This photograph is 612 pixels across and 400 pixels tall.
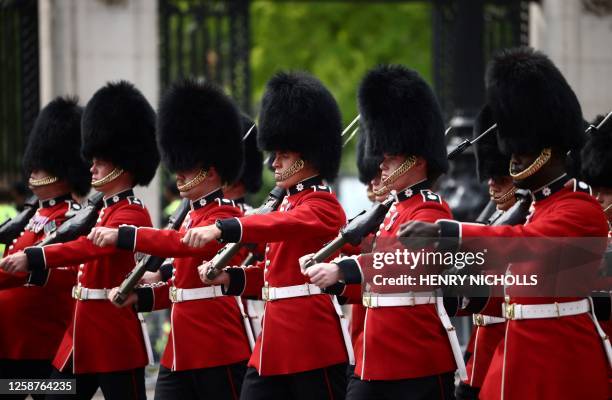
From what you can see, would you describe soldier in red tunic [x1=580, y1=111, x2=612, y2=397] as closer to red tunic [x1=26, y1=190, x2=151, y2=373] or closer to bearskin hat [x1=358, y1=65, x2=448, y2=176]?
bearskin hat [x1=358, y1=65, x2=448, y2=176]

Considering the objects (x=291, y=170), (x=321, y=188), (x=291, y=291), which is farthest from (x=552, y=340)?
(x=291, y=170)

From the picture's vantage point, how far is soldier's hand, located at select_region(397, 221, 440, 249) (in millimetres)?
5047

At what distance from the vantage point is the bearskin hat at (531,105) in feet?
18.1

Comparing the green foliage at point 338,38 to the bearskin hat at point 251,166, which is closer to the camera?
→ the bearskin hat at point 251,166

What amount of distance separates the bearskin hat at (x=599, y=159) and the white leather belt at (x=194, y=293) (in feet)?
6.29

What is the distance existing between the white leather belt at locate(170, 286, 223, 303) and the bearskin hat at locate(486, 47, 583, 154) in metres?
1.81

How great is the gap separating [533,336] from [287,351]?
1340 millimetres

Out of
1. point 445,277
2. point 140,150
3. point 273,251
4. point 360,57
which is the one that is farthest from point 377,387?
point 360,57

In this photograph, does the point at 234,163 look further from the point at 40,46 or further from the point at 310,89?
the point at 40,46

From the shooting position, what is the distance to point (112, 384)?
6.98 meters

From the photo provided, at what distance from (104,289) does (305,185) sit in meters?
1.24

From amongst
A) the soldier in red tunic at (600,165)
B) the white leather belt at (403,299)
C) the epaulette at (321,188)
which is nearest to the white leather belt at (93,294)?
the epaulette at (321,188)

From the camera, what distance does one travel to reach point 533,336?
5.36 meters

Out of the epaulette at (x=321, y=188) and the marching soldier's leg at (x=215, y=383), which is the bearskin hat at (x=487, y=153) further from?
the marching soldier's leg at (x=215, y=383)
